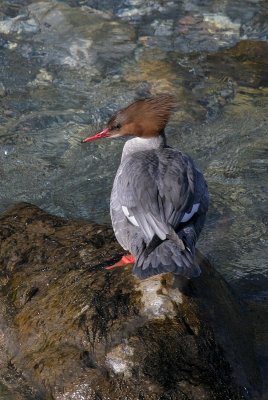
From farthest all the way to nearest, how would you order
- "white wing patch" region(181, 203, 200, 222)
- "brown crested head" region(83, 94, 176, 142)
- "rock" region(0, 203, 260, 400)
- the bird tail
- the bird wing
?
"brown crested head" region(83, 94, 176, 142)
"white wing patch" region(181, 203, 200, 222)
the bird wing
the bird tail
"rock" region(0, 203, 260, 400)

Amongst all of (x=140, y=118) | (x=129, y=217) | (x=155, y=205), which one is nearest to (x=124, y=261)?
(x=129, y=217)

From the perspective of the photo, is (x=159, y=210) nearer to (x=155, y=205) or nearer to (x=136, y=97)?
(x=155, y=205)

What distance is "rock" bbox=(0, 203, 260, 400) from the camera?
12.5ft

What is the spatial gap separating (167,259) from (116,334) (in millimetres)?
464

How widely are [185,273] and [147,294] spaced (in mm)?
288

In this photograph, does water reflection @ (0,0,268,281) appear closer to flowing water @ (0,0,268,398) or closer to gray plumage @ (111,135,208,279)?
flowing water @ (0,0,268,398)

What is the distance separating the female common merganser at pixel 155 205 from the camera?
4023 mm

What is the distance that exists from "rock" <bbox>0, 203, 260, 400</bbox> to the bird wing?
0.29 metres

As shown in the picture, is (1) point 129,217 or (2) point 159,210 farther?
(1) point 129,217

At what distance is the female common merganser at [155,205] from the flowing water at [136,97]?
3.19 feet

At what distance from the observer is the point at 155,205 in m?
4.29

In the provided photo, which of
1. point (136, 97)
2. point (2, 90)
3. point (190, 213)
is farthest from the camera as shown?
point (2, 90)

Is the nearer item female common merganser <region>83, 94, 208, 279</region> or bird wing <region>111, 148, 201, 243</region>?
female common merganser <region>83, 94, 208, 279</region>

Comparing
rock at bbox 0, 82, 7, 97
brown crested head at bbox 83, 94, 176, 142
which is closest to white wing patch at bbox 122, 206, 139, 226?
brown crested head at bbox 83, 94, 176, 142
